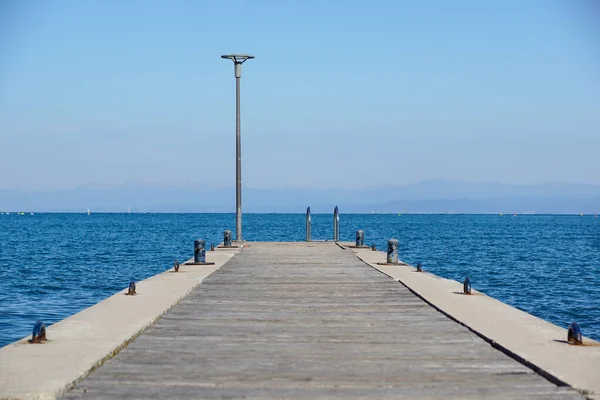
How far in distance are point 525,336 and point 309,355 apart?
2.80m

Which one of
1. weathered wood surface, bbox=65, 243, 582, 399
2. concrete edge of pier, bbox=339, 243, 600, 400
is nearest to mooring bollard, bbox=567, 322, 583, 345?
concrete edge of pier, bbox=339, 243, 600, 400

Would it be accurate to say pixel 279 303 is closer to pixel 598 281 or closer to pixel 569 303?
pixel 569 303

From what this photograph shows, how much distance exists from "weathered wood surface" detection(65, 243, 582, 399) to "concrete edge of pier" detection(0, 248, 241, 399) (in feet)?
0.52

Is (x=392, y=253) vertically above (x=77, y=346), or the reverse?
(x=392, y=253)

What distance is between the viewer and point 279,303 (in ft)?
43.7

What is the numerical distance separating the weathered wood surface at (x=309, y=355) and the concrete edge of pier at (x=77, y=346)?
16cm

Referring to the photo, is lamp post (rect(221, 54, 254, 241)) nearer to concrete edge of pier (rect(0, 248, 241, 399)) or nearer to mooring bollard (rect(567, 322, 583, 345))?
concrete edge of pier (rect(0, 248, 241, 399))

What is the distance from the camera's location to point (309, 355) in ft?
28.6

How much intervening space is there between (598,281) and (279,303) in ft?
101

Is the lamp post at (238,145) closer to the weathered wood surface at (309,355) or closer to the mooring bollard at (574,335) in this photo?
the weathered wood surface at (309,355)

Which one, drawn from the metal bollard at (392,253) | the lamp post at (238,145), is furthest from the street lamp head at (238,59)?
the metal bollard at (392,253)

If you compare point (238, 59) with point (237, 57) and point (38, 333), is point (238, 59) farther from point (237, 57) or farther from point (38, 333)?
point (38, 333)

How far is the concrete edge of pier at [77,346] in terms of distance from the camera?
23.2 ft

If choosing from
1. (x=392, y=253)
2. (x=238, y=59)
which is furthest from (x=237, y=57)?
(x=392, y=253)
